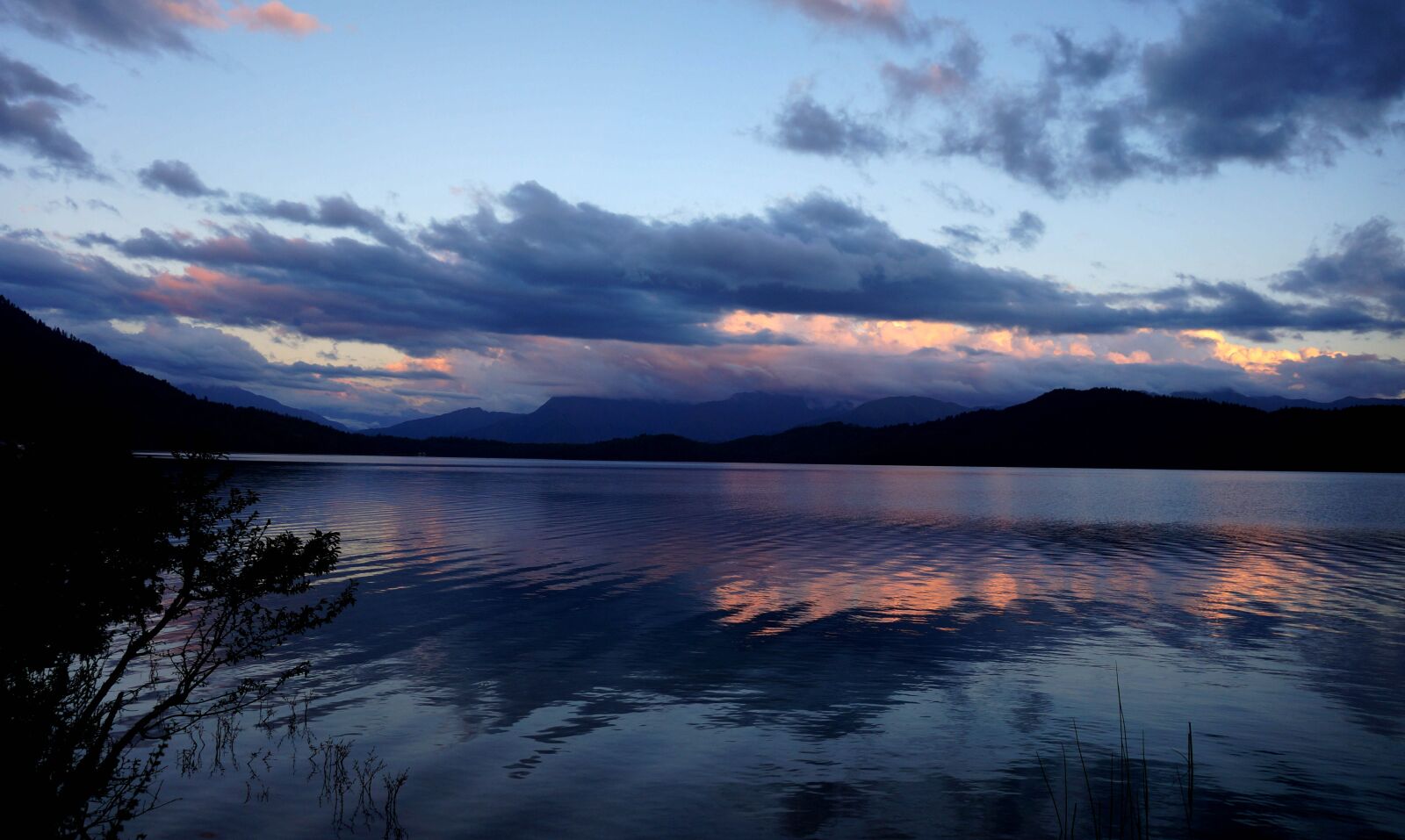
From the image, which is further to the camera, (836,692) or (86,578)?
(836,692)

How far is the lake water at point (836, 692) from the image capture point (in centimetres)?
1461

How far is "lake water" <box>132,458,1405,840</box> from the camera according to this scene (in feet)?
47.9

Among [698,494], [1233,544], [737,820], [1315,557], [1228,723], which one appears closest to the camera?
[737,820]

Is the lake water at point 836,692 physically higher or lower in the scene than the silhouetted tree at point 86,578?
lower

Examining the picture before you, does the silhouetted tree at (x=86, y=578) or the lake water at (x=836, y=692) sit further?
the lake water at (x=836, y=692)

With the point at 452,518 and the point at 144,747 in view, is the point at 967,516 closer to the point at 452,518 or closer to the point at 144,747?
the point at 452,518

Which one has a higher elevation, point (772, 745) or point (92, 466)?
point (92, 466)

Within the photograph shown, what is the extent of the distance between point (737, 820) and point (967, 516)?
7587cm

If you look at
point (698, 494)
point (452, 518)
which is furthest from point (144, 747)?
point (698, 494)

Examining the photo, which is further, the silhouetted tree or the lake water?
the lake water

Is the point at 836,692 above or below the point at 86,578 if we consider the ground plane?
below

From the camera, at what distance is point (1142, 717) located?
20125 millimetres

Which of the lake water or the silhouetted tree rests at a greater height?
the silhouetted tree

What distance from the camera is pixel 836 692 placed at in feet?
72.0
